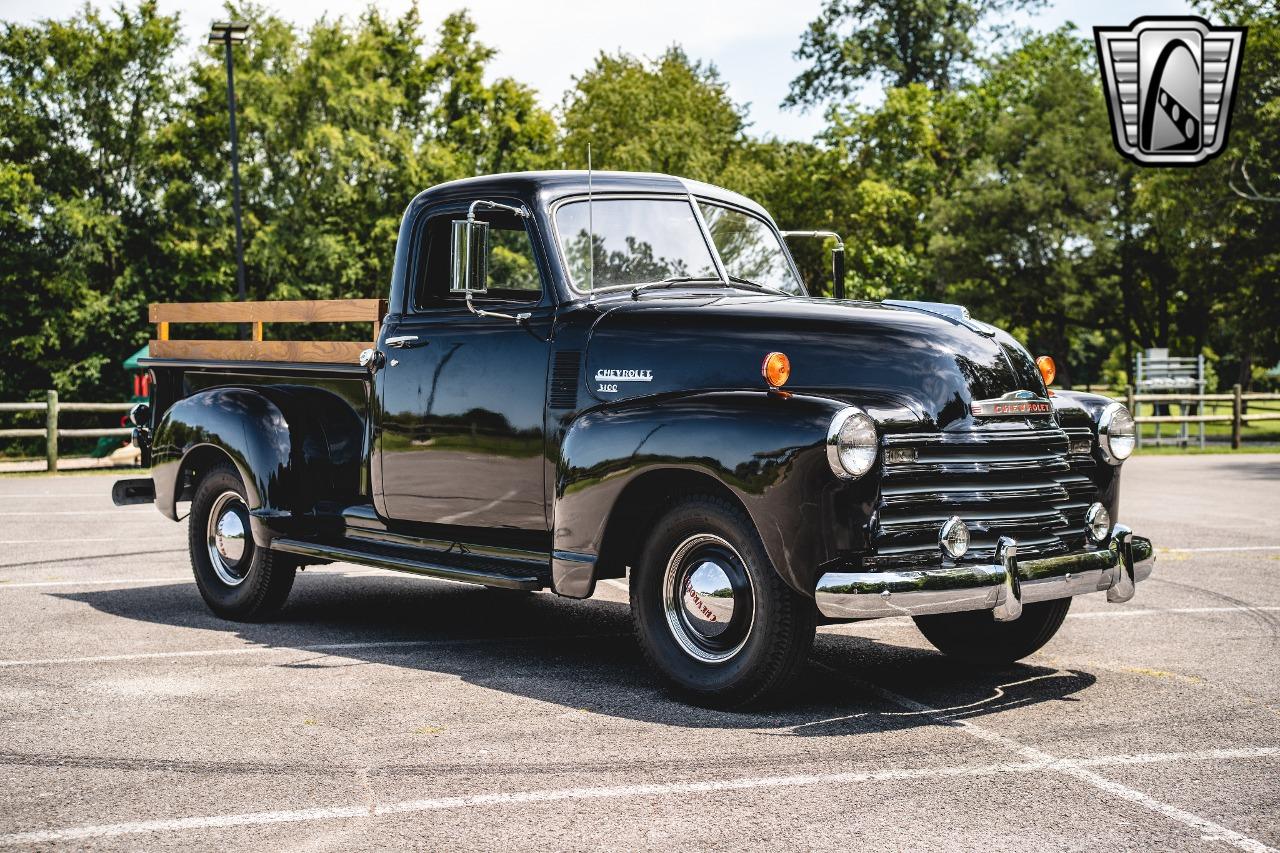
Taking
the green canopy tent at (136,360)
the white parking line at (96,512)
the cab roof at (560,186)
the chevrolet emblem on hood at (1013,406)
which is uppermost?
the cab roof at (560,186)

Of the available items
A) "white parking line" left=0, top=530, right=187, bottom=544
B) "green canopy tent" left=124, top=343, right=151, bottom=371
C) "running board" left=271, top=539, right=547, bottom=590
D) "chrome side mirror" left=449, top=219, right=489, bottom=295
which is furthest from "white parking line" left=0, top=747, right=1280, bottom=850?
"white parking line" left=0, top=530, right=187, bottom=544

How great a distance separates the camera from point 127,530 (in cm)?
1337

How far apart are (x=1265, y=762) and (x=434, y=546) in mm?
3879

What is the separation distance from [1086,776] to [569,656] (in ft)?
9.80

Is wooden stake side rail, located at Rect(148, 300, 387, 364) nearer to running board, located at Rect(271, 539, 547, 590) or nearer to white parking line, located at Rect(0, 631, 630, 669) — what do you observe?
running board, located at Rect(271, 539, 547, 590)

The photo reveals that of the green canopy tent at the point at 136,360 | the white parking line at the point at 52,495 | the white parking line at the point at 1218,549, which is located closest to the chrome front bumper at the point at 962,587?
the green canopy tent at the point at 136,360

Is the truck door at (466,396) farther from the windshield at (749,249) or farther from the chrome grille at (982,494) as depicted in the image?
the chrome grille at (982,494)

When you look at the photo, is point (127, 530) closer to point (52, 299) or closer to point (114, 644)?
point (114, 644)

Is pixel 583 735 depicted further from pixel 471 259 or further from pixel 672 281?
pixel 672 281

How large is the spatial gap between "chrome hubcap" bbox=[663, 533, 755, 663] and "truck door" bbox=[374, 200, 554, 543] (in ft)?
3.13

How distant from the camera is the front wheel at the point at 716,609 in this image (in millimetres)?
5652

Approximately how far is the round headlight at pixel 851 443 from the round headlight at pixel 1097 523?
1.30m

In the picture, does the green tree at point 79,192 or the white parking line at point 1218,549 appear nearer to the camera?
the white parking line at point 1218,549

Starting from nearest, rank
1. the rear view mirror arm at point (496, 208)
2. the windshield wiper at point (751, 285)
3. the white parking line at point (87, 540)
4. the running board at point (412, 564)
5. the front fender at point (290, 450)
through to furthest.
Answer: the running board at point (412, 564) → the rear view mirror arm at point (496, 208) → the windshield wiper at point (751, 285) → the front fender at point (290, 450) → the white parking line at point (87, 540)
